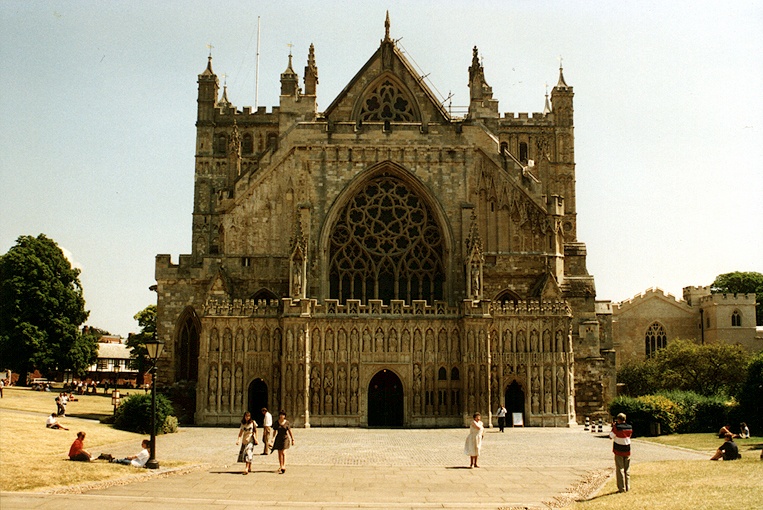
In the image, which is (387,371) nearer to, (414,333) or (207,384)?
(414,333)

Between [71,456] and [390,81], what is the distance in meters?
30.9

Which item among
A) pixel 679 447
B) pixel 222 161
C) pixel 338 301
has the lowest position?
pixel 679 447

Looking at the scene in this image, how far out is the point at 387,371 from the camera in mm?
41281

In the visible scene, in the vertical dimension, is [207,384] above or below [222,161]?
below

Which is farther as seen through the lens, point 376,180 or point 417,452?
point 376,180

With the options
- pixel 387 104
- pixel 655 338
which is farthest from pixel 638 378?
pixel 387 104

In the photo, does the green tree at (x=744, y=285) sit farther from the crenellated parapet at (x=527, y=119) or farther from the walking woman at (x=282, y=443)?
the walking woman at (x=282, y=443)

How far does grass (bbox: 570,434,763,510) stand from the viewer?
16078 mm

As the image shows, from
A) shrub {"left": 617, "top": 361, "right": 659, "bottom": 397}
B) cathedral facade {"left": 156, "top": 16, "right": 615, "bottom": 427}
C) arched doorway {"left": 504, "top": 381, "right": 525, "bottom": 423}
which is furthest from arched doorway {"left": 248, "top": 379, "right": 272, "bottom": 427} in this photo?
shrub {"left": 617, "top": 361, "right": 659, "bottom": 397}

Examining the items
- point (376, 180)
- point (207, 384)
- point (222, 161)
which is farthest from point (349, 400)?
point (222, 161)

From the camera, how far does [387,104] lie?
48.1m

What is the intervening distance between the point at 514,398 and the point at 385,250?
10.1 m

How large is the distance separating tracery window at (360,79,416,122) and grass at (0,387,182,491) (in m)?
21.8

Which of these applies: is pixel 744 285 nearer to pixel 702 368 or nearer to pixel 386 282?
pixel 702 368
